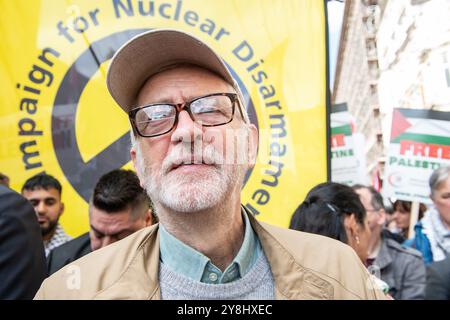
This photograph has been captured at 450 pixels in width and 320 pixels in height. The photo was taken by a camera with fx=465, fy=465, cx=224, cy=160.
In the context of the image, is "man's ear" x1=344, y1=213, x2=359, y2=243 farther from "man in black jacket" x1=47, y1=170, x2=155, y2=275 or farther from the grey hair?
the grey hair

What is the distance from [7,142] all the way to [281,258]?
6.52 feet

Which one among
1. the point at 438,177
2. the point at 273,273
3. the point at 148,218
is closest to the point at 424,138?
the point at 438,177

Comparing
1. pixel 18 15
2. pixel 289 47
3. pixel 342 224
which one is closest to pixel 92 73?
pixel 18 15

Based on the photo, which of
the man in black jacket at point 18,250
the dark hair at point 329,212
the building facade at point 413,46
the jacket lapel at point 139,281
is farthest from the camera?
the building facade at point 413,46

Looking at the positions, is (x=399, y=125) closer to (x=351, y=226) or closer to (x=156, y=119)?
(x=351, y=226)

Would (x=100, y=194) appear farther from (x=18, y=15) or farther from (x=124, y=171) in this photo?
(x=18, y=15)

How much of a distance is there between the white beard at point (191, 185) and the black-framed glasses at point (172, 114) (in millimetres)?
60

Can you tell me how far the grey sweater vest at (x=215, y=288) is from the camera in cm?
99

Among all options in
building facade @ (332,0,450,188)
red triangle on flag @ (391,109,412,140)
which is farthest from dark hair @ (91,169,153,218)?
building facade @ (332,0,450,188)

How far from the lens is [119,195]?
7.04ft

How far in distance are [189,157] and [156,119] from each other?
0.12 m

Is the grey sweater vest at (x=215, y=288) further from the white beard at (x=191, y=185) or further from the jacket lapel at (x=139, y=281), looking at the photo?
the white beard at (x=191, y=185)

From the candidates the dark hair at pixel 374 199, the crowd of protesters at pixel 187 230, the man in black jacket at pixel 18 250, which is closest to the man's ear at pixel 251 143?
the crowd of protesters at pixel 187 230

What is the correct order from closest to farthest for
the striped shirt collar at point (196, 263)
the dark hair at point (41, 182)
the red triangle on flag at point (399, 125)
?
1. the striped shirt collar at point (196, 263)
2. the dark hair at point (41, 182)
3. the red triangle on flag at point (399, 125)
